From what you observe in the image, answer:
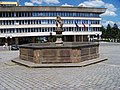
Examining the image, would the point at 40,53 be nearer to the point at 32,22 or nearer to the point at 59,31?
the point at 59,31

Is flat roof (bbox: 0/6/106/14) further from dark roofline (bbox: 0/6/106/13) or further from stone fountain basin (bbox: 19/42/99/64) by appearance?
stone fountain basin (bbox: 19/42/99/64)

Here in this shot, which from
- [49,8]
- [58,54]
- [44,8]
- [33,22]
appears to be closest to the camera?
[58,54]

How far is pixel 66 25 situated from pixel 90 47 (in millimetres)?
70993

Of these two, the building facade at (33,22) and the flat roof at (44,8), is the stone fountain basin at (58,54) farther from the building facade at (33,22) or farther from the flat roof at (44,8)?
the flat roof at (44,8)

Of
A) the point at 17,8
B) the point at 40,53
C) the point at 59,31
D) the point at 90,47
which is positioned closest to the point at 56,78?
the point at 40,53

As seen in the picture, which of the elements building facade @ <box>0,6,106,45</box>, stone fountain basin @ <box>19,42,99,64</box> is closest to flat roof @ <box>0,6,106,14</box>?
building facade @ <box>0,6,106,45</box>

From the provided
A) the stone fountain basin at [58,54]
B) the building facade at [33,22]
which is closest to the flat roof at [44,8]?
the building facade at [33,22]

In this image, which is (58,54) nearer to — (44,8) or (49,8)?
(44,8)

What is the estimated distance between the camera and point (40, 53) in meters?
17.0

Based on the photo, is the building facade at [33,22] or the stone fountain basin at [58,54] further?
the building facade at [33,22]

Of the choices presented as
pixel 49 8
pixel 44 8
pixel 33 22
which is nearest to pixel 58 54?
pixel 44 8

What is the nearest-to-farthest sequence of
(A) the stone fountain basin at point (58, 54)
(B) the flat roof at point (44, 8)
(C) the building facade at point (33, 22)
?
(A) the stone fountain basin at point (58, 54) → (B) the flat roof at point (44, 8) → (C) the building facade at point (33, 22)

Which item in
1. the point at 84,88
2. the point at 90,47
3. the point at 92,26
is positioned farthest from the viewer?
the point at 92,26

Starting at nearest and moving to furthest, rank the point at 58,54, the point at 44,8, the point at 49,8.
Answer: the point at 58,54, the point at 44,8, the point at 49,8
